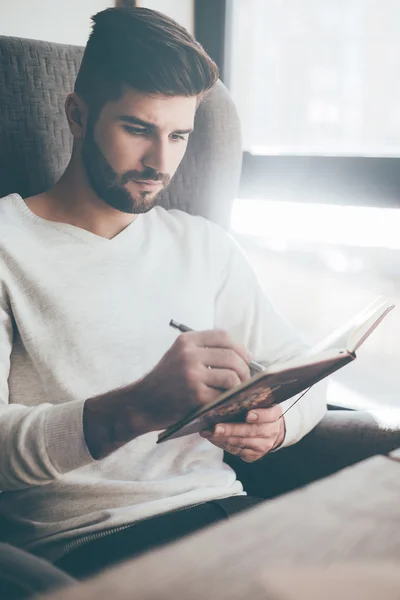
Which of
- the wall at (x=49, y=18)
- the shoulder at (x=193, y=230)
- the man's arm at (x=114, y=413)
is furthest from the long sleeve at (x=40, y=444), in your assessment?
the wall at (x=49, y=18)

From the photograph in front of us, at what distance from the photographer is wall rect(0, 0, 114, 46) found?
132 centimetres

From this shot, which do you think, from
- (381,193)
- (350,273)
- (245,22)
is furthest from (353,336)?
(245,22)

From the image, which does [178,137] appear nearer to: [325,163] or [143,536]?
[325,163]

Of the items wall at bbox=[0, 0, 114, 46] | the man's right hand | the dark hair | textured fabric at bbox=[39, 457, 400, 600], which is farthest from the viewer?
wall at bbox=[0, 0, 114, 46]

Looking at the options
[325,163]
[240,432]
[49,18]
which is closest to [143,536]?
[240,432]

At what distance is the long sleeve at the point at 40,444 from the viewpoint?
836 mm

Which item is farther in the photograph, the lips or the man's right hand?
the lips

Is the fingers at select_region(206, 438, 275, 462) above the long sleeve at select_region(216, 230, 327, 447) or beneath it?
beneath

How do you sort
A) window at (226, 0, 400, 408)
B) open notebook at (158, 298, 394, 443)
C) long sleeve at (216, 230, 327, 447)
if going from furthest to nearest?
window at (226, 0, 400, 408), long sleeve at (216, 230, 327, 447), open notebook at (158, 298, 394, 443)

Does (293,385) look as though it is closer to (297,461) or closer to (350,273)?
(297,461)

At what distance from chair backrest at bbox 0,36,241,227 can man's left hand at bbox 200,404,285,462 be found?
50cm

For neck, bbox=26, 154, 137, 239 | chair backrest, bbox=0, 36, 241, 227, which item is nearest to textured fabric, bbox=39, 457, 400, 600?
neck, bbox=26, 154, 137, 239

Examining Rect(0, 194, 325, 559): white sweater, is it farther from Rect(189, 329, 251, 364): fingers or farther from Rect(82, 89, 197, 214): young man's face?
Rect(189, 329, 251, 364): fingers

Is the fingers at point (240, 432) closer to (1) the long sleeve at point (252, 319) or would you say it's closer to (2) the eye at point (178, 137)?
(1) the long sleeve at point (252, 319)
